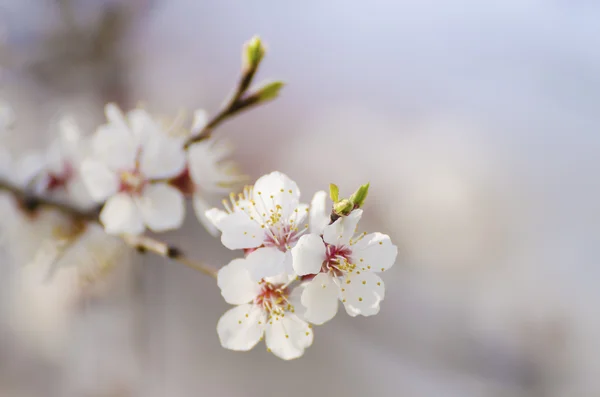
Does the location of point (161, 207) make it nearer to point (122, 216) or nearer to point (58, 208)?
point (122, 216)

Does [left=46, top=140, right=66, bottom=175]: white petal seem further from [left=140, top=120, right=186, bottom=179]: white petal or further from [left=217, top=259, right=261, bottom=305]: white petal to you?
[left=217, top=259, right=261, bottom=305]: white petal

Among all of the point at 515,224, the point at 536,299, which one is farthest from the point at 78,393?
the point at 515,224

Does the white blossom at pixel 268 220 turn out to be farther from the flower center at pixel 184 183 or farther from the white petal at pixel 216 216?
the flower center at pixel 184 183

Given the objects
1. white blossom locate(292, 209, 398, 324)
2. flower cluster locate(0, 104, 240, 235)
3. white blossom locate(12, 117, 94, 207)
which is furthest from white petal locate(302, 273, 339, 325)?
white blossom locate(12, 117, 94, 207)

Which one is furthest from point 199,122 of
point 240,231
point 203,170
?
point 240,231

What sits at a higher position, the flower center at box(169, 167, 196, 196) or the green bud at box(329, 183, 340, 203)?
the flower center at box(169, 167, 196, 196)

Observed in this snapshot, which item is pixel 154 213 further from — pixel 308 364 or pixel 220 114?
pixel 308 364

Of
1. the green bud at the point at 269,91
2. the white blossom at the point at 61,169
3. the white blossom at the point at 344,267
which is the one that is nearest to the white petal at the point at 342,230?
the white blossom at the point at 344,267
